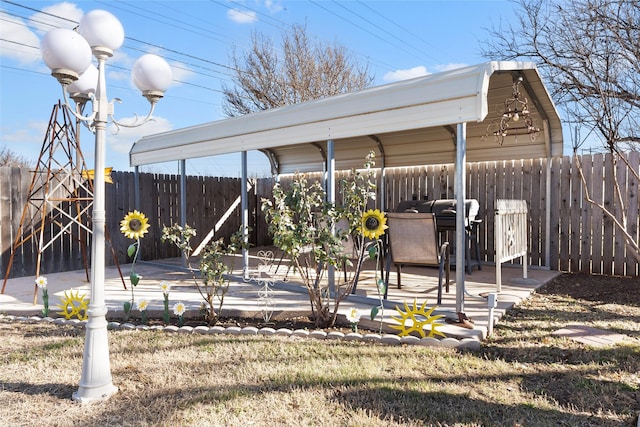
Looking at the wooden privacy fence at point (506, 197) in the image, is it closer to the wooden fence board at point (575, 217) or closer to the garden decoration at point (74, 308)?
the wooden fence board at point (575, 217)

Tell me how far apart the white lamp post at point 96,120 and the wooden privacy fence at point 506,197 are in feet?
15.0

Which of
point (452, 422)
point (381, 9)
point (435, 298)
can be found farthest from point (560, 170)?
point (381, 9)

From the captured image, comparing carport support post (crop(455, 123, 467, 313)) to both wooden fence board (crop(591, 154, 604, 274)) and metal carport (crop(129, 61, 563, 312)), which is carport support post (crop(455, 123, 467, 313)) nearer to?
metal carport (crop(129, 61, 563, 312))

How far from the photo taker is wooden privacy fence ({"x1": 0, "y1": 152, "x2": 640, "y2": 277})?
18.6 feet

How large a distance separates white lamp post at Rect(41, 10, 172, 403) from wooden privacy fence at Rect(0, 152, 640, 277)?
→ 4.58 meters

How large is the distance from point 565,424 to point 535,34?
27.5 feet

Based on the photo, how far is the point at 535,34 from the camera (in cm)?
841

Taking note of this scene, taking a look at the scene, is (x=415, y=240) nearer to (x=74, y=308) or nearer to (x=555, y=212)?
(x=555, y=212)

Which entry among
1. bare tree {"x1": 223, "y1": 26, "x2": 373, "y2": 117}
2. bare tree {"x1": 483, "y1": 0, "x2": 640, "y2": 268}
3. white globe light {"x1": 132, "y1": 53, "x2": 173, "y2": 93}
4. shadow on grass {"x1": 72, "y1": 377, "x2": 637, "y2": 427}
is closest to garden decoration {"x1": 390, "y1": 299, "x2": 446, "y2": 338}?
shadow on grass {"x1": 72, "y1": 377, "x2": 637, "y2": 427}

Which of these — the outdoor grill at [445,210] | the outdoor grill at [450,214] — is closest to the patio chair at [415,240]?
the outdoor grill at [450,214]

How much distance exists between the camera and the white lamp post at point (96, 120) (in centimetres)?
236

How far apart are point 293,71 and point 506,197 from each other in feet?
34.2

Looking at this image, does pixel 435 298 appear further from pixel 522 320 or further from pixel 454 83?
pixel 454 83

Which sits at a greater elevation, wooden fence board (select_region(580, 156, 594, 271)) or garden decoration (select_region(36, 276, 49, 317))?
wooden fence board (select_region(580, 156, 594, 271))
